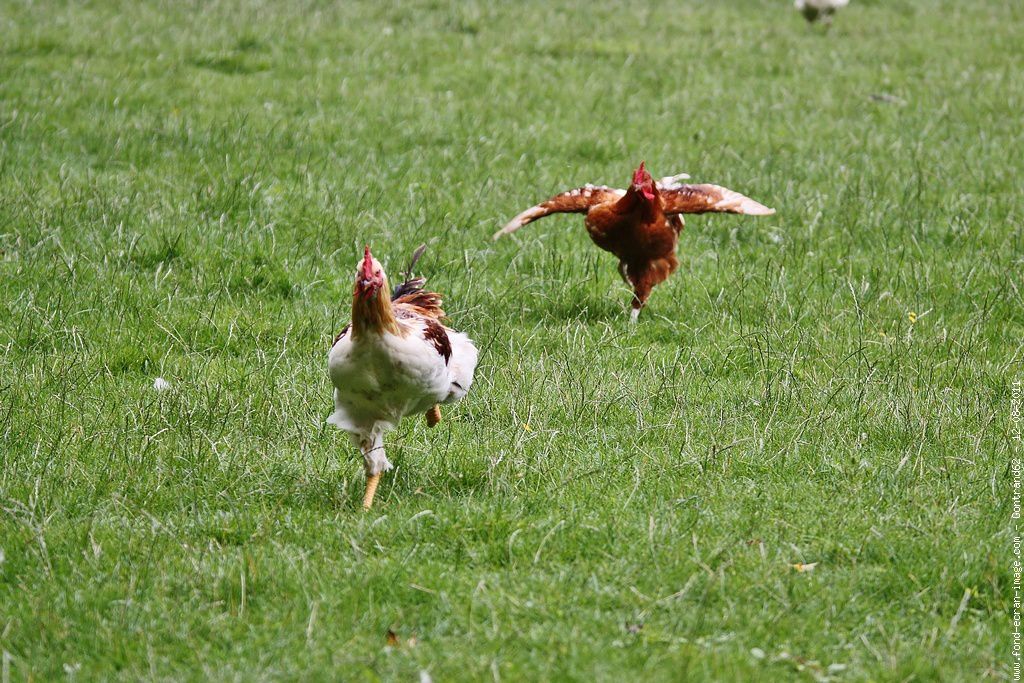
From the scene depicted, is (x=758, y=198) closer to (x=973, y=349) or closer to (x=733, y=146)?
(x=733, y=146)

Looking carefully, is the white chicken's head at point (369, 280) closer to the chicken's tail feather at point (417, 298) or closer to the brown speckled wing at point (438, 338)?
the brown speckled wing at point (438, 338)

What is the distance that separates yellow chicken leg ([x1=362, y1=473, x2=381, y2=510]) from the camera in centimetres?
472

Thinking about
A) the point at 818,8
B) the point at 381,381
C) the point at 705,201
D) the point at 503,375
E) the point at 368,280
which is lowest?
the point at 503,375

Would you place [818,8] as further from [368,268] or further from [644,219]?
[368,268]

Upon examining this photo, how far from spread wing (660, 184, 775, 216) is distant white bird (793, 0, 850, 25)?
30.5 ft

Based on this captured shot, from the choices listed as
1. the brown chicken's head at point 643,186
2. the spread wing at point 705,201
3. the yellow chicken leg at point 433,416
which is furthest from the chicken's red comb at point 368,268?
the spread wing at point 705,201

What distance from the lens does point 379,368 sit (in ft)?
15.1

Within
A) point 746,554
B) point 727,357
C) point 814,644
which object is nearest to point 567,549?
point 746,554

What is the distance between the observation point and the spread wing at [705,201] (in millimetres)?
7082

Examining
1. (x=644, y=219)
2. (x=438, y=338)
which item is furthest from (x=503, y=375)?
(x=644, y=219)

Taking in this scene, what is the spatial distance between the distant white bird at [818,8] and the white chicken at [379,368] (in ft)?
39.7

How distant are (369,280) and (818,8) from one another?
1276 centimetres

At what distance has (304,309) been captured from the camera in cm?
709

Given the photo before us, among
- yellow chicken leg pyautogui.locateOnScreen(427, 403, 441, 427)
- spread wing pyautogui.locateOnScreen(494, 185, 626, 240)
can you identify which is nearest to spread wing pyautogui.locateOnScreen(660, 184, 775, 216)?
spread wing pyautogui.locateOnScreen(494, 185, 626, 240)
